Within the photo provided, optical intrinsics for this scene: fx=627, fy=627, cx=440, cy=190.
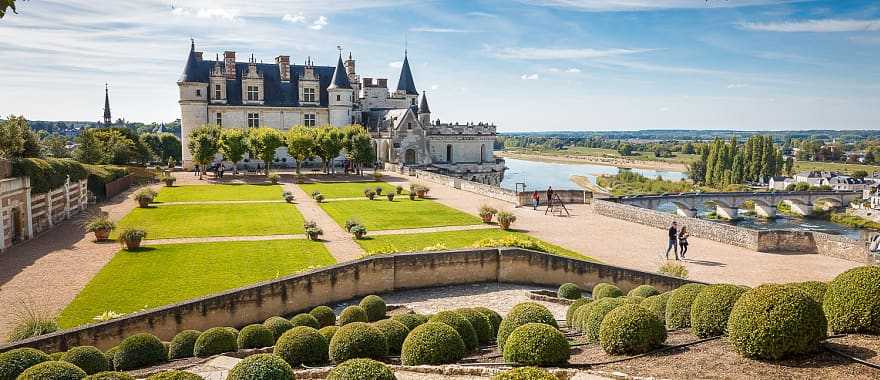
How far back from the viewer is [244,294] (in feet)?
51.0

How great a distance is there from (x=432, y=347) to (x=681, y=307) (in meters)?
4.08

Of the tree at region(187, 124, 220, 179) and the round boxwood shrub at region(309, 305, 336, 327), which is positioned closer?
the round boxwood shrub at region(309, 305, 336, 327)

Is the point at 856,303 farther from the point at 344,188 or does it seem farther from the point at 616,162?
the point at 616,162

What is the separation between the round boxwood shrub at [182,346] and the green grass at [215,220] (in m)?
14.3

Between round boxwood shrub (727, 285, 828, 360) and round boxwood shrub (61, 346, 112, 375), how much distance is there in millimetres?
9754

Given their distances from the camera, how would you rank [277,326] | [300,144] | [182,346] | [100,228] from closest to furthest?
[182,346] < [277,326] < [100,228] < [300,144]

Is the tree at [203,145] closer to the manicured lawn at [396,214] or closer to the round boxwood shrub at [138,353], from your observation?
the manicured lawn at [396,214]

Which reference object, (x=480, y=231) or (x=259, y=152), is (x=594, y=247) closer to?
(x=480, y=231)

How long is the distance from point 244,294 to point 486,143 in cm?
5555

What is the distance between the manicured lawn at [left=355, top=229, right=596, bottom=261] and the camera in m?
23.6

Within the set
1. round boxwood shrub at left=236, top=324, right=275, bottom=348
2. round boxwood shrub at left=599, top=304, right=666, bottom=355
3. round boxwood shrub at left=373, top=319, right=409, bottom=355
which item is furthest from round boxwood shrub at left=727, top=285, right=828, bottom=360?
round boxwood shrub at left=236, top=324, right=275, bottom=348

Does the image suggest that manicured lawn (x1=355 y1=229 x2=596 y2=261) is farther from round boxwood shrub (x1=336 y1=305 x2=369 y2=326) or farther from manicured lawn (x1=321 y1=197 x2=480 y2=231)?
round boxwood shrub (x1=336 y1=305 x2=369 y2=326)

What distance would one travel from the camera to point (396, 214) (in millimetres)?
32344

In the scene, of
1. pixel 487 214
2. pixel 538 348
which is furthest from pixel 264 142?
pixel 538 348
